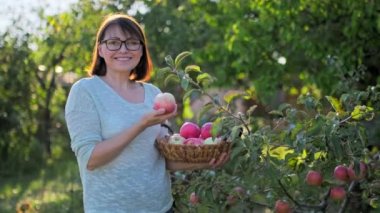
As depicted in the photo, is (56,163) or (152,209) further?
(56,163)

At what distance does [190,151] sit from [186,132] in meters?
0.25

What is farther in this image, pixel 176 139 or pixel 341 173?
pixel 341 173

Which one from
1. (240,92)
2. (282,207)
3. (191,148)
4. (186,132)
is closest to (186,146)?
(191,148)

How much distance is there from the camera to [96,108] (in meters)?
2.49

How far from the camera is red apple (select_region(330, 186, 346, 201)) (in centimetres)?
350

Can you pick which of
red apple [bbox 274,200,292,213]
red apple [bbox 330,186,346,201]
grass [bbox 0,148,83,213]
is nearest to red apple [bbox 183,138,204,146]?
red apple [bbox 274,200,292,213]

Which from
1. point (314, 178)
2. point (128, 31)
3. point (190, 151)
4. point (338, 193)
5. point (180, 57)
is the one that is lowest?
point (338, 193)

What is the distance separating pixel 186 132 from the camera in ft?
9.59

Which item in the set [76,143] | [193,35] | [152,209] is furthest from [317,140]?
[193,35]

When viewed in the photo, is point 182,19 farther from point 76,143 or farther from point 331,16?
Answer: point 76,143

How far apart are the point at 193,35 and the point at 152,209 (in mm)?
7863

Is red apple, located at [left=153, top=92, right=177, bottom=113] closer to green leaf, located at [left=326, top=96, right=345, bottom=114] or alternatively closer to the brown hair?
the brown hair

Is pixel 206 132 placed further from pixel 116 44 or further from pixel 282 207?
pixel 282 207

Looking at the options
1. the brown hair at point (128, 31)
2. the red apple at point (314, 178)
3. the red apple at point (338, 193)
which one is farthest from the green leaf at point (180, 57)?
the red apple at point (338, 193)
